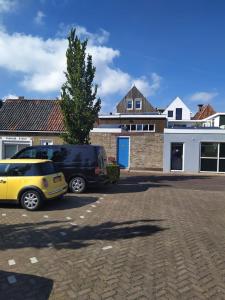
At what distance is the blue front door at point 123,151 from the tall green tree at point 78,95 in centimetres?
824

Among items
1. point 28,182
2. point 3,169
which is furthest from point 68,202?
point 3,169

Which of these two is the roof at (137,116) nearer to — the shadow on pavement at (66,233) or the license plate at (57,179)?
the license plate at (57,179)

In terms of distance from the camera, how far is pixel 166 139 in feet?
80.7

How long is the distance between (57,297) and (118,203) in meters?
7.13

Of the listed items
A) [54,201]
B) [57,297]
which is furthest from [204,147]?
[57,297]

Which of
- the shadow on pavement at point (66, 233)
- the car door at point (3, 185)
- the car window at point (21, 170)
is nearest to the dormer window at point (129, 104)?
the car window at point (21, 170)

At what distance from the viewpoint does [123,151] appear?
2627cm

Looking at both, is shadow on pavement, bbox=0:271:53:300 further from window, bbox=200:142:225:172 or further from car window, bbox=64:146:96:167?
window, bbox=200:142:225:172

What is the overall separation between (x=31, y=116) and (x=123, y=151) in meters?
8.95

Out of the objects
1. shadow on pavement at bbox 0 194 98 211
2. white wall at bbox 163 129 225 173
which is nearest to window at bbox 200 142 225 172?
white wall at bbox 163 129 225 173

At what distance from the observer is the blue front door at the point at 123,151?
26.1m

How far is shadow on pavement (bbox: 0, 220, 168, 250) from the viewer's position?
7.20 meters

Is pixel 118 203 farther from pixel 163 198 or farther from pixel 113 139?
pixel 113 139

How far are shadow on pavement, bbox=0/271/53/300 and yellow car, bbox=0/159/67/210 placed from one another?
513 cm
